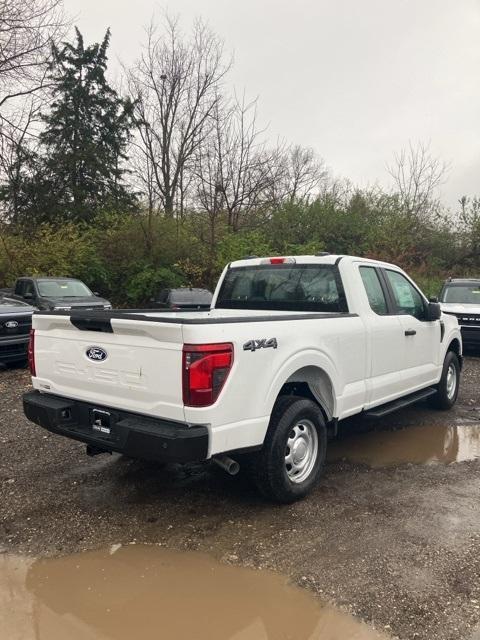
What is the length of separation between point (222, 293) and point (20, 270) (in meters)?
14.4

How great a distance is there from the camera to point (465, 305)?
38.1ft

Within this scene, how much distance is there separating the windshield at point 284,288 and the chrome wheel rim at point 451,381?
284 cm

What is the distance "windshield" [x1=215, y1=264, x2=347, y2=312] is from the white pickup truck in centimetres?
1

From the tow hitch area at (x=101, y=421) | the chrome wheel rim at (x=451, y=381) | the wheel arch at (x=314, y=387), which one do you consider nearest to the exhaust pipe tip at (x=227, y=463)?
the wheel arch at (x=314, y=387)

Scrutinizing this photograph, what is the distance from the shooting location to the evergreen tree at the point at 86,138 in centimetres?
2428

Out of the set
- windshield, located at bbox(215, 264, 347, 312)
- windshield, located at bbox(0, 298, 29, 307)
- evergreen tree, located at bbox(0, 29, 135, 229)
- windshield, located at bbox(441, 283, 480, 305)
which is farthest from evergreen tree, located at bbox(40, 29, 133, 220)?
windshield, located at bbox(215, 264, 347, 312)

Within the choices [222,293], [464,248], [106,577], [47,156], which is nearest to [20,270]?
[47,156]

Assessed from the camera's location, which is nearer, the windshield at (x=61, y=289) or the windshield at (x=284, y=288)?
the windshield at (x=284, y=288)

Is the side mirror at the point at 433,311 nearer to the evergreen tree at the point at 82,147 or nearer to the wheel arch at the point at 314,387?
the wheel arch at the point at 314,387

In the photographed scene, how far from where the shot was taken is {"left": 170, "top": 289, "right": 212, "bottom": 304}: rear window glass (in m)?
13.9

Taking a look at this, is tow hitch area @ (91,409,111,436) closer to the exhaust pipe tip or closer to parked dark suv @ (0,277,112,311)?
the exhaust pipe tip

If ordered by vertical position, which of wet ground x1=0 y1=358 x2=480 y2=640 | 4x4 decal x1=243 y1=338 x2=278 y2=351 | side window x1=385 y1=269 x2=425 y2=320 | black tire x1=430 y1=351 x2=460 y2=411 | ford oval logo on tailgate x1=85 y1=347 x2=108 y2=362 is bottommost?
A: wet ground x1=0 y1=358 x2=480 y2=640

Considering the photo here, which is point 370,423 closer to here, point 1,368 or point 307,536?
point 307,536

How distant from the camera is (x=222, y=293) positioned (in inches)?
A: 222
